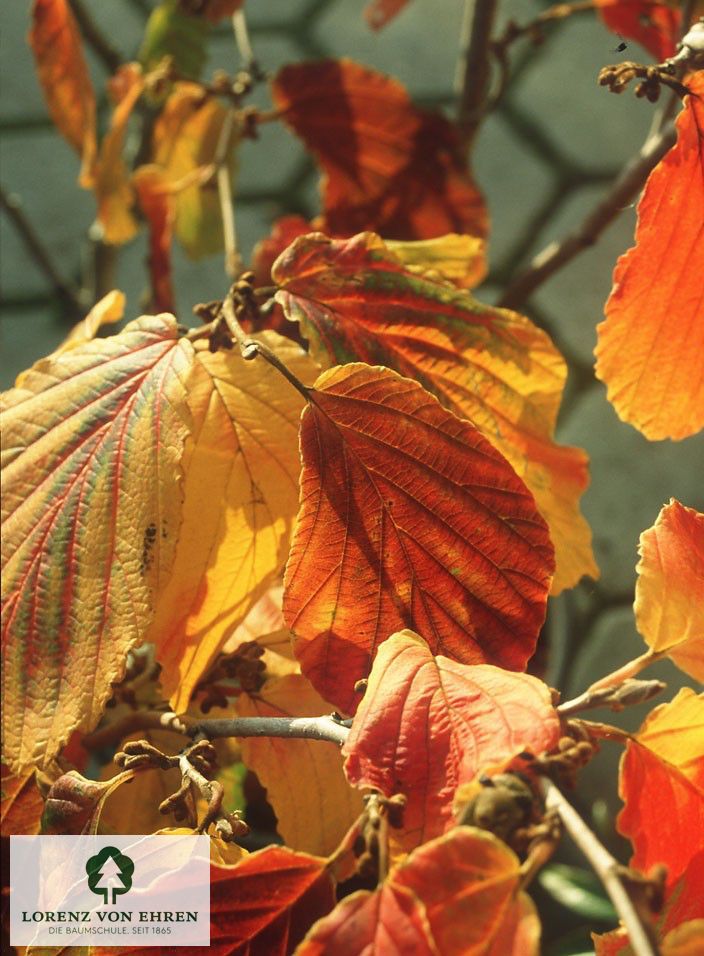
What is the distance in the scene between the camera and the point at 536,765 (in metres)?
0.34

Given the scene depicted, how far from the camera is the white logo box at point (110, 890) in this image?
1.23ft

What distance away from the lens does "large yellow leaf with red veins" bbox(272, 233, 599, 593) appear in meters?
0.50

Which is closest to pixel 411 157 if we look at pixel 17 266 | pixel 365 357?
pixel 365 357

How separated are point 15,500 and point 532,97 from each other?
1.45 metres

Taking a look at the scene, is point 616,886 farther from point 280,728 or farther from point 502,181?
point 502,181

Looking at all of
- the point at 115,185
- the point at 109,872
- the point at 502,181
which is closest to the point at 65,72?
the point at 115,185

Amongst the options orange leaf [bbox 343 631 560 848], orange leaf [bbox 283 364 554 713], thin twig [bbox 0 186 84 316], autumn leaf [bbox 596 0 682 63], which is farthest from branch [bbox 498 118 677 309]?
thin twig [bbox 0 186 84 316]

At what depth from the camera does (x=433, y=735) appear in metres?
0.36

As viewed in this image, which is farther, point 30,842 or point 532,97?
point 532,97

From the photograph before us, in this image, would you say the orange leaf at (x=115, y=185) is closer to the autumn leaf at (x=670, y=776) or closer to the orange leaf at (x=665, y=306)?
the orange leaf at (x=665, y=306)

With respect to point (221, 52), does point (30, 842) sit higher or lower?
lower

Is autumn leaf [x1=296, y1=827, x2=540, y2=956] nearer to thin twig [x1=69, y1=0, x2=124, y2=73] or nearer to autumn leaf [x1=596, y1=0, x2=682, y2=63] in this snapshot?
autumn leaf [x1=596, y1=0, x2=682, y2=63]

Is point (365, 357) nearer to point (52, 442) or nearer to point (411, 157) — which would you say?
point (52, 442)

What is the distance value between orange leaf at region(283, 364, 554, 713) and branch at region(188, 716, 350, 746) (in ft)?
0.07
